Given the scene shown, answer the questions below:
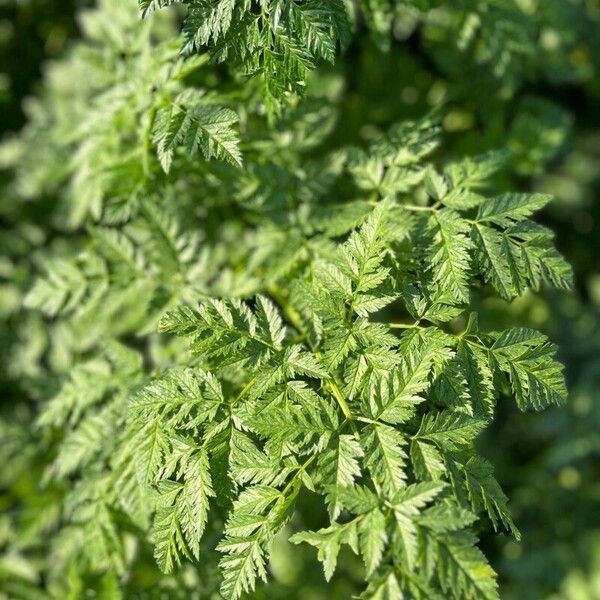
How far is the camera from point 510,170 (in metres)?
2.92

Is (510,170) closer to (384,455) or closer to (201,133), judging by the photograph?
(201,133)

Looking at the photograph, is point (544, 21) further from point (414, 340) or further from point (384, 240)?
point (414, 340)

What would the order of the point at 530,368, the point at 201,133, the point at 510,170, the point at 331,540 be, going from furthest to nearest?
the point at 510,170 → the point at 201,133 → the point at 530,368 → the point at 331,540

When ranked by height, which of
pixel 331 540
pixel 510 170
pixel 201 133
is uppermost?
pixel 201 133

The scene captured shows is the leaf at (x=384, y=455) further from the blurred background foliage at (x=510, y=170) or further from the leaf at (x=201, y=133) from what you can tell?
the blurred background foliage at (x=510, y=170)

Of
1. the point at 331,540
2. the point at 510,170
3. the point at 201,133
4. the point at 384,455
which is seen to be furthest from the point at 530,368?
the point at 510,170

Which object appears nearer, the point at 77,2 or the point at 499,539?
the point at 499,539

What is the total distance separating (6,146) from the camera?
3.19 meters

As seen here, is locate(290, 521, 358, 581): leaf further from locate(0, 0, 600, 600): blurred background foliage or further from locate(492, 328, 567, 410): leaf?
locate(0, 0, 600, 600): blurred background foliage

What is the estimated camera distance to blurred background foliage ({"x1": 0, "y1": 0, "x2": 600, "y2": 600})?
8.95 ft

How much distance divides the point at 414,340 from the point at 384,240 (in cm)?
25

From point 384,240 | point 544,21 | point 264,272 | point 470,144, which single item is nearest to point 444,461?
point 384,240

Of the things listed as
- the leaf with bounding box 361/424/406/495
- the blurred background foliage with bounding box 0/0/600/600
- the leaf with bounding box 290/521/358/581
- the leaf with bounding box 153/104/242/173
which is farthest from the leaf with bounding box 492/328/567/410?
the blurred background foliage with bounding box 0/0/600/600

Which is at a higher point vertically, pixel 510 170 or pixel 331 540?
pixel 331 540
